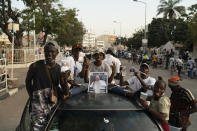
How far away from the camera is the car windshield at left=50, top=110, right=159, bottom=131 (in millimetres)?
2746

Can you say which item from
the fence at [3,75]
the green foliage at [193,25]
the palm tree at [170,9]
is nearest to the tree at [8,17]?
the fence at [3,75]

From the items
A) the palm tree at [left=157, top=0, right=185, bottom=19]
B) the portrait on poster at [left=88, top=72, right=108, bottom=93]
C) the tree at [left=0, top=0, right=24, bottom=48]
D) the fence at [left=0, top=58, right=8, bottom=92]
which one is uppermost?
the palm tree at [left=157, top=0, right=185, bottom=19]

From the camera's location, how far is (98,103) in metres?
2.93

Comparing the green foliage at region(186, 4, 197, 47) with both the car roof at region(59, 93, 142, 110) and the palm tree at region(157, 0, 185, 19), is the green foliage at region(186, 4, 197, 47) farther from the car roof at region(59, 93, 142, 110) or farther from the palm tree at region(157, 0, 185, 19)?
the car roof at region(59, 93, 142, 110)

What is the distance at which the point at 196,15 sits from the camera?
32656 millimetres

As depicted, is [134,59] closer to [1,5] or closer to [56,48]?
[1,5]

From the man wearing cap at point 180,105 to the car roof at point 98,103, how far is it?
42.3 inches

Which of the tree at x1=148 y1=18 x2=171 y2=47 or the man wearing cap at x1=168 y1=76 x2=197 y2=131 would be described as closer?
the man wearing cap at x1=168 y1=76 x2=197 y2=131

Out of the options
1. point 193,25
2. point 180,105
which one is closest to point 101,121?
point 180,105

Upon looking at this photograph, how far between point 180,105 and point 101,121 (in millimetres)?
1591

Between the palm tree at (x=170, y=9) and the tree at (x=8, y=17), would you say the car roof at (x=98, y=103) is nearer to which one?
the tree at (x=8, y=17)

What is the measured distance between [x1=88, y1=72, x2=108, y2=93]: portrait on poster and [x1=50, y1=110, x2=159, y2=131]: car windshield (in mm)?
598

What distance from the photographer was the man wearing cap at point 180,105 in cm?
377

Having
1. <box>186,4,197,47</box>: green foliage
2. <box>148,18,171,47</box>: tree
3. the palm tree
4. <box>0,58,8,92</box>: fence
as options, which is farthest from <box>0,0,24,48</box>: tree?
the palm tree
